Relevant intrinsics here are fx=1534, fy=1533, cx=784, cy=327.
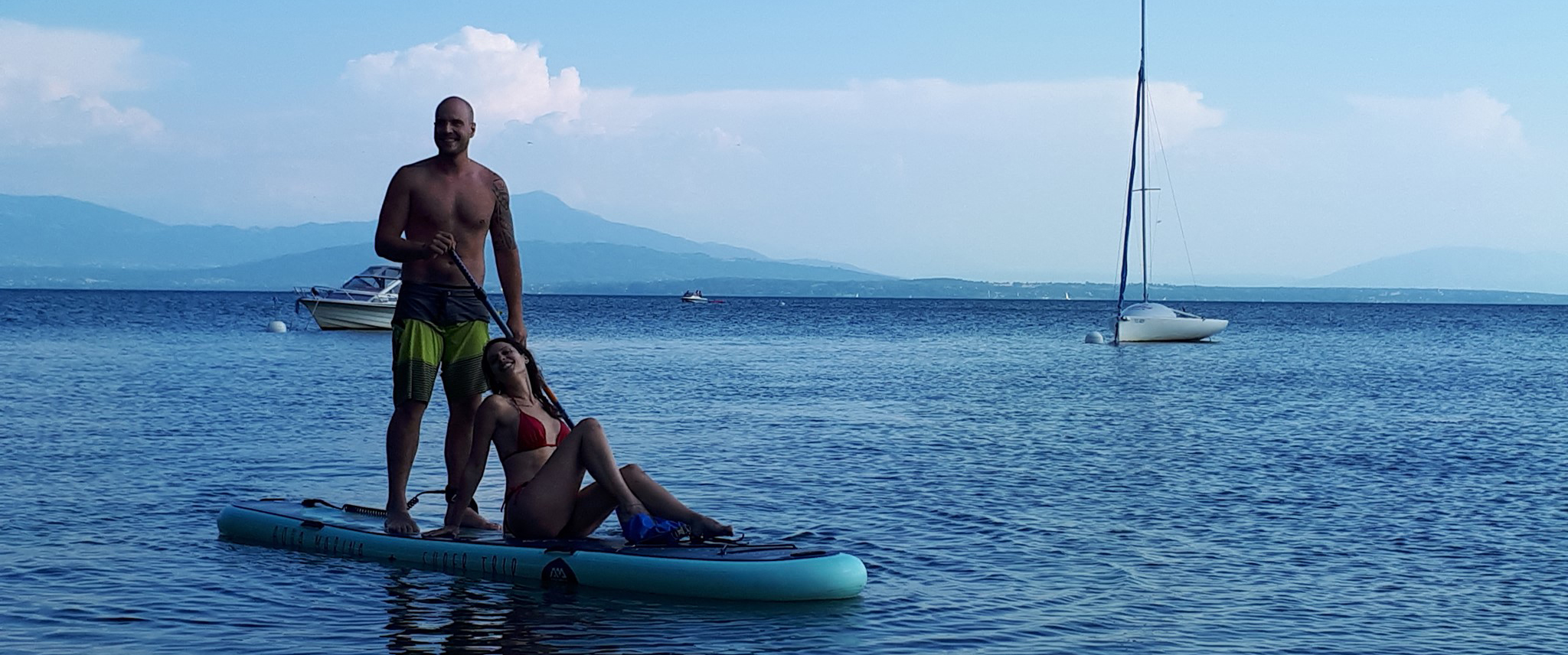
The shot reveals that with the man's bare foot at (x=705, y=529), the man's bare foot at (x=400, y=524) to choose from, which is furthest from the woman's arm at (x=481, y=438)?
the man's bare foot at (x=705, y=529)

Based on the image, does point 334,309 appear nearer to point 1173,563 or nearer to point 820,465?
point 820,465

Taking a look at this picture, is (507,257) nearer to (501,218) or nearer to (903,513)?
(501,218)

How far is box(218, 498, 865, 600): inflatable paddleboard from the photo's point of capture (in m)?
8.27

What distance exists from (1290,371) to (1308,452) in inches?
921

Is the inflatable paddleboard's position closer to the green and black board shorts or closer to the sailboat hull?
the green and black board shorts

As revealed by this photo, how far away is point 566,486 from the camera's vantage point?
853 cm

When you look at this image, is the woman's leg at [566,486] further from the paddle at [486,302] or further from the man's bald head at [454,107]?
the man's bald head at [454,107]

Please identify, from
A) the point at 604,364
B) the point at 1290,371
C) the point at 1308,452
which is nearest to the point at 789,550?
the point at 1308,452

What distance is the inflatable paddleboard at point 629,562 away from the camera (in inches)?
325

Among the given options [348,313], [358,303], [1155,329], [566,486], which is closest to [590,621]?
[566,486]

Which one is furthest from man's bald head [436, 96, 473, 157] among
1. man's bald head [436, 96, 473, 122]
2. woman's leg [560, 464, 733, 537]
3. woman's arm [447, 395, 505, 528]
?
woman's leg [560, 464, 733, 537]

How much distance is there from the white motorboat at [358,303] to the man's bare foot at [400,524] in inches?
1809

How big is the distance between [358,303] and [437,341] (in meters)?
47.3

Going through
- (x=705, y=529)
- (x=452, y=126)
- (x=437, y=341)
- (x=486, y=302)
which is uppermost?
(x=452, y=126)
